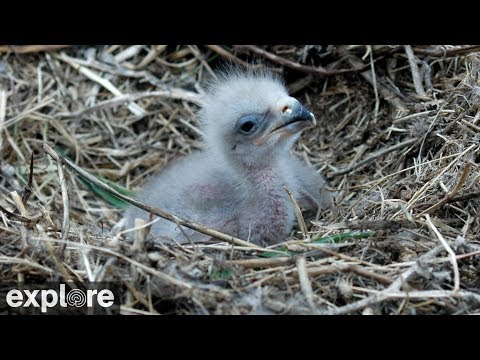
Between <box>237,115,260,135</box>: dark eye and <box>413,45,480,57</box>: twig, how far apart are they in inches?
42.6

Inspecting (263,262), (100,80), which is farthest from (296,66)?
(263,262)

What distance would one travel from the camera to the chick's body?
3.03m

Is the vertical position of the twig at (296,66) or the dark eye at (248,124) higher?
the twig at (296,66)

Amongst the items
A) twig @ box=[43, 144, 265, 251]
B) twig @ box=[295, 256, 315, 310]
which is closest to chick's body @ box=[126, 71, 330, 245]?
twig @ box=[43, 144, 265, 251]

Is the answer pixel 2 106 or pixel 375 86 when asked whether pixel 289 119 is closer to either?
pixel 375 86

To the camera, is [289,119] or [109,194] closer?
[289,119]

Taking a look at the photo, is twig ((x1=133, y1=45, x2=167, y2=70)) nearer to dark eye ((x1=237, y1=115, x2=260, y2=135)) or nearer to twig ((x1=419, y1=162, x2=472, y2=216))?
dark eye ((x1=237, y1=115, x2=260, y2=135))

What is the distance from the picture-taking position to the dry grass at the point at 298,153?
2.15m

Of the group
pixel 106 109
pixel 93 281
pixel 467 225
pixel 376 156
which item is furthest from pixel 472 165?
pixel 106 109

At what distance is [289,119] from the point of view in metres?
2.98

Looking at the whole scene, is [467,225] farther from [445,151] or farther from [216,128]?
[216,128]

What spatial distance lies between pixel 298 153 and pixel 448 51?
3.37 feet

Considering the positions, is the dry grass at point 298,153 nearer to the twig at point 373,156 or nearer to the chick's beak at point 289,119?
the twig at point 373,156

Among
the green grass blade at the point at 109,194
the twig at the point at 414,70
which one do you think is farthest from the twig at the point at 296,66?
the green grass blade at the point at 109,194
